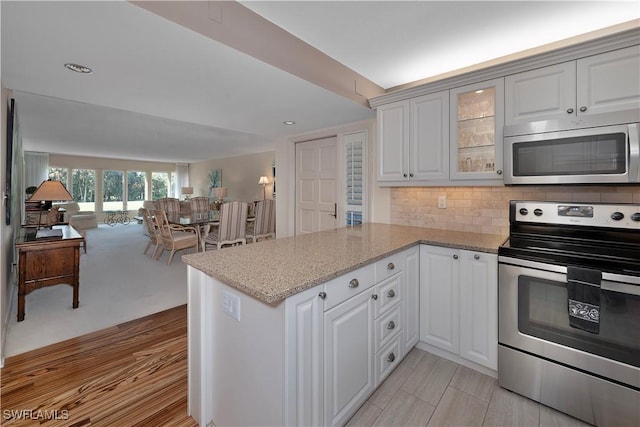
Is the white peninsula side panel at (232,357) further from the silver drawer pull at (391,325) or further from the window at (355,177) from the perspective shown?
the window at (355,177)

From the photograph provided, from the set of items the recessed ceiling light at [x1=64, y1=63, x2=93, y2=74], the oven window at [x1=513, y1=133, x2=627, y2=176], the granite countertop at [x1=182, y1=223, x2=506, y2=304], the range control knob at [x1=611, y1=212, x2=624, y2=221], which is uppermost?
the recessed ceiling light at [x1=64, y1=63, x2=93, y2=74]

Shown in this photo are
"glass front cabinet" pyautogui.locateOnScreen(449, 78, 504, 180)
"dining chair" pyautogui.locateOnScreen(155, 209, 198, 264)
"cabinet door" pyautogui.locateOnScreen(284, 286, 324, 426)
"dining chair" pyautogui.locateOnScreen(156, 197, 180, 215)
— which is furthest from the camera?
"dining chair" pyautogui.locateOnScreen(156, 197, 180, 215)

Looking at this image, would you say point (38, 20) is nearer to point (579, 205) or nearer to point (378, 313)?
point (378, 313)

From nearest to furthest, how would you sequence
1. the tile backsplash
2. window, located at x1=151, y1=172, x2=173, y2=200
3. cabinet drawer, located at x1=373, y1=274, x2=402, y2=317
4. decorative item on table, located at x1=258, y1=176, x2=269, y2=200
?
1. cabinet drawer, located at x1=373, y1=274, x2=402, y2=317
2. the tile backsplash
3. decorative item on table, located at x1=258, y1=176, x2=269, y2=200
4. window, located at x1=151, y1=172, x2=173, y2=200

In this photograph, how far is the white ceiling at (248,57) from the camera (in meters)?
1.43

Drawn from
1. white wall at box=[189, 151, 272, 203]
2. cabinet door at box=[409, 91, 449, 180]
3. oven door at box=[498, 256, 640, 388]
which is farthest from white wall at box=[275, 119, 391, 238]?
white wall at box=[189, 151, 272, 203]

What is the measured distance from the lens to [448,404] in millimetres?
1660

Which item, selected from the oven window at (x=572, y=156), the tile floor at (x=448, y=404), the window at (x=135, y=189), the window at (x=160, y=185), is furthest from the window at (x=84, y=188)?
the oven window at (x=572, y=156)

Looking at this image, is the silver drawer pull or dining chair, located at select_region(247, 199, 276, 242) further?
dining chair, located at select_region(247, 199, 276, 242)

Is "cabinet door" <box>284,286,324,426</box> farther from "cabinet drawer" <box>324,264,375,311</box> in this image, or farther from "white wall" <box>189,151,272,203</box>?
"white wall" <box>189,151,272,203</box>

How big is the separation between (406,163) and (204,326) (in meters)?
2.05

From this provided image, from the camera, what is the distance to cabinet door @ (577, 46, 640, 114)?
1.61m

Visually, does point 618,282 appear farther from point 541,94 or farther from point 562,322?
point 541,94

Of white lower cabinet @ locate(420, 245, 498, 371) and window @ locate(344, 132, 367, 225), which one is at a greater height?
window @ locate(344, 132, 367, 225)
